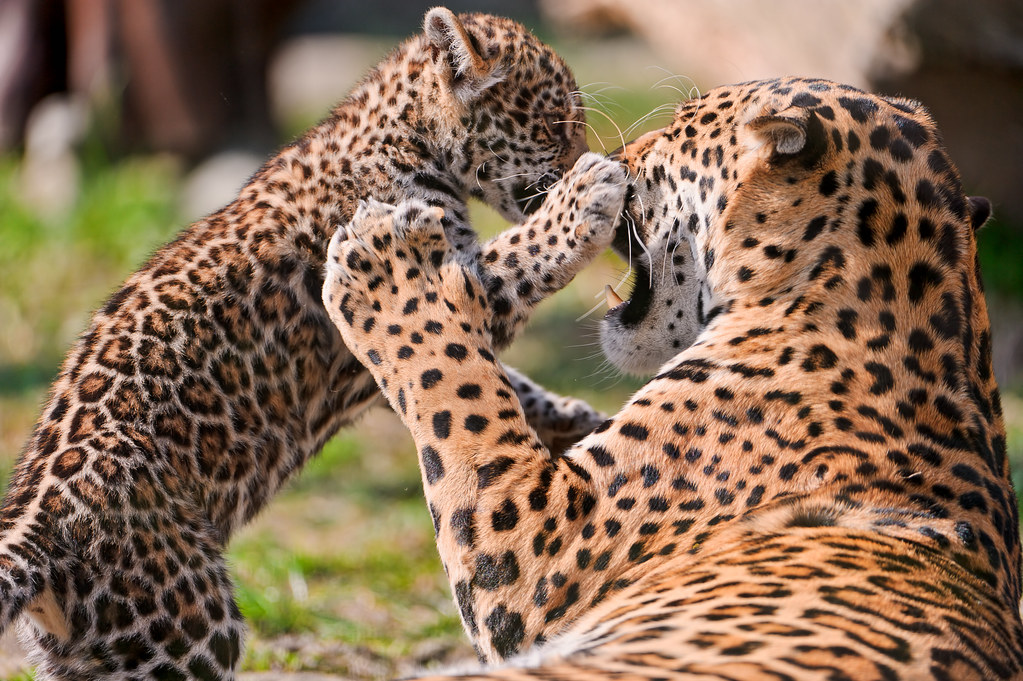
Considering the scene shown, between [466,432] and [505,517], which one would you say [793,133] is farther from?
[505,517]

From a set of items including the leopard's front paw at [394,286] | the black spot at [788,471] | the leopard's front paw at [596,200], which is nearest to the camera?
the black spot at [788,471]

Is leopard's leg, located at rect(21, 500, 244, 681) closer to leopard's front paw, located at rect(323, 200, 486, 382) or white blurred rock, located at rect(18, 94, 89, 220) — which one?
leopard's front paw, located at rect(323, 200, 486, 382)

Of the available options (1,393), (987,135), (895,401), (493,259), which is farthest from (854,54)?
(1,393)

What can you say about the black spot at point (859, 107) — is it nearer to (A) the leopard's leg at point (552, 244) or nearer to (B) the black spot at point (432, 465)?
(A) the leopard's leg at point (552, 244)

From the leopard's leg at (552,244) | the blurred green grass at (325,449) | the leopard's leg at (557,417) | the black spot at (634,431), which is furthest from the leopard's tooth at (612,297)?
the black spot at (634,431)

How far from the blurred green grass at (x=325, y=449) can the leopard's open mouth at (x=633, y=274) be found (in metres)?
0.36

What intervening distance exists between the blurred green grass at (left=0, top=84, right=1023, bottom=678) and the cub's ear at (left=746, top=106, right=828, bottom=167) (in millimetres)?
1365

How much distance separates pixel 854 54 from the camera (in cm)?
1045

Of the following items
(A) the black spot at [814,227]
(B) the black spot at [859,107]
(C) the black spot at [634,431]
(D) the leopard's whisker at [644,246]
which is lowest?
(C) the black spot at [634,431]

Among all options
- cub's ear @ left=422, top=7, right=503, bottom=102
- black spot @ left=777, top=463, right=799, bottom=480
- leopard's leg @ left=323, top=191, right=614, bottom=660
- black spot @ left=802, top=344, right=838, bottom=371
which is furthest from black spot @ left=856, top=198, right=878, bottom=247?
cub's ear @ left=422, top=7, right=503, bottom=102

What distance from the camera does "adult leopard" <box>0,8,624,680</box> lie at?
4.48 meters

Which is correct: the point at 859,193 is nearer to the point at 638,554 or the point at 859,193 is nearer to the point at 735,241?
the point at 735,241

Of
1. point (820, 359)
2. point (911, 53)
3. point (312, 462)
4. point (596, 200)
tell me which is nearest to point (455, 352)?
point (596, 200)

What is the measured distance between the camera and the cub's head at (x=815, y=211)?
4.04 m
